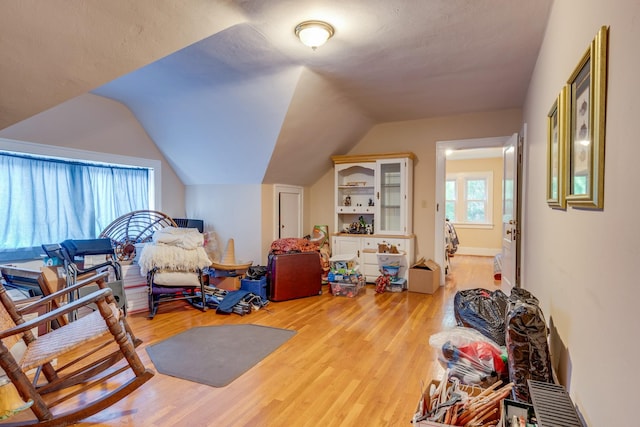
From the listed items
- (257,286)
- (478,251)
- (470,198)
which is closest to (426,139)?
(257,286)

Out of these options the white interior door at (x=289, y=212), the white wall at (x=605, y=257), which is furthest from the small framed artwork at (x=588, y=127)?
the white interior door at (x=289, y=212)

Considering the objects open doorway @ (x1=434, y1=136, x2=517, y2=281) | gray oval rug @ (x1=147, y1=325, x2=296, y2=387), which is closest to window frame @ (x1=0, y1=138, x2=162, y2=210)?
gray oval rug @ (x1=147, y1=325, x2=296, y2=387)

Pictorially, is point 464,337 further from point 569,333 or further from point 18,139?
point 18,139

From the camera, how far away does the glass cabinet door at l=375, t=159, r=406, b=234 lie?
197 inches

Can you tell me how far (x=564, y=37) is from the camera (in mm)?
1755

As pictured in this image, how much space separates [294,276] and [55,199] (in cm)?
278

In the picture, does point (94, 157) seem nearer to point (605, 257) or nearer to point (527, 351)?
point (527, 351)

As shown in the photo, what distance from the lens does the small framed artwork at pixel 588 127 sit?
1.08 metres

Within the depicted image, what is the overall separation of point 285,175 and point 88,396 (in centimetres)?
345

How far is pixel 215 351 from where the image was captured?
273 centimetres

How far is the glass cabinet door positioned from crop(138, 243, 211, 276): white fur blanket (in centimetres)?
265

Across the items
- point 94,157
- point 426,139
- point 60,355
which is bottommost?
point 60,355

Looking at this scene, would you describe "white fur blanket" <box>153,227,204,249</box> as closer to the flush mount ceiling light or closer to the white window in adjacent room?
the flush mount ceiling light

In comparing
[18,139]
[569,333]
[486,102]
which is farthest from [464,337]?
[18,139]
